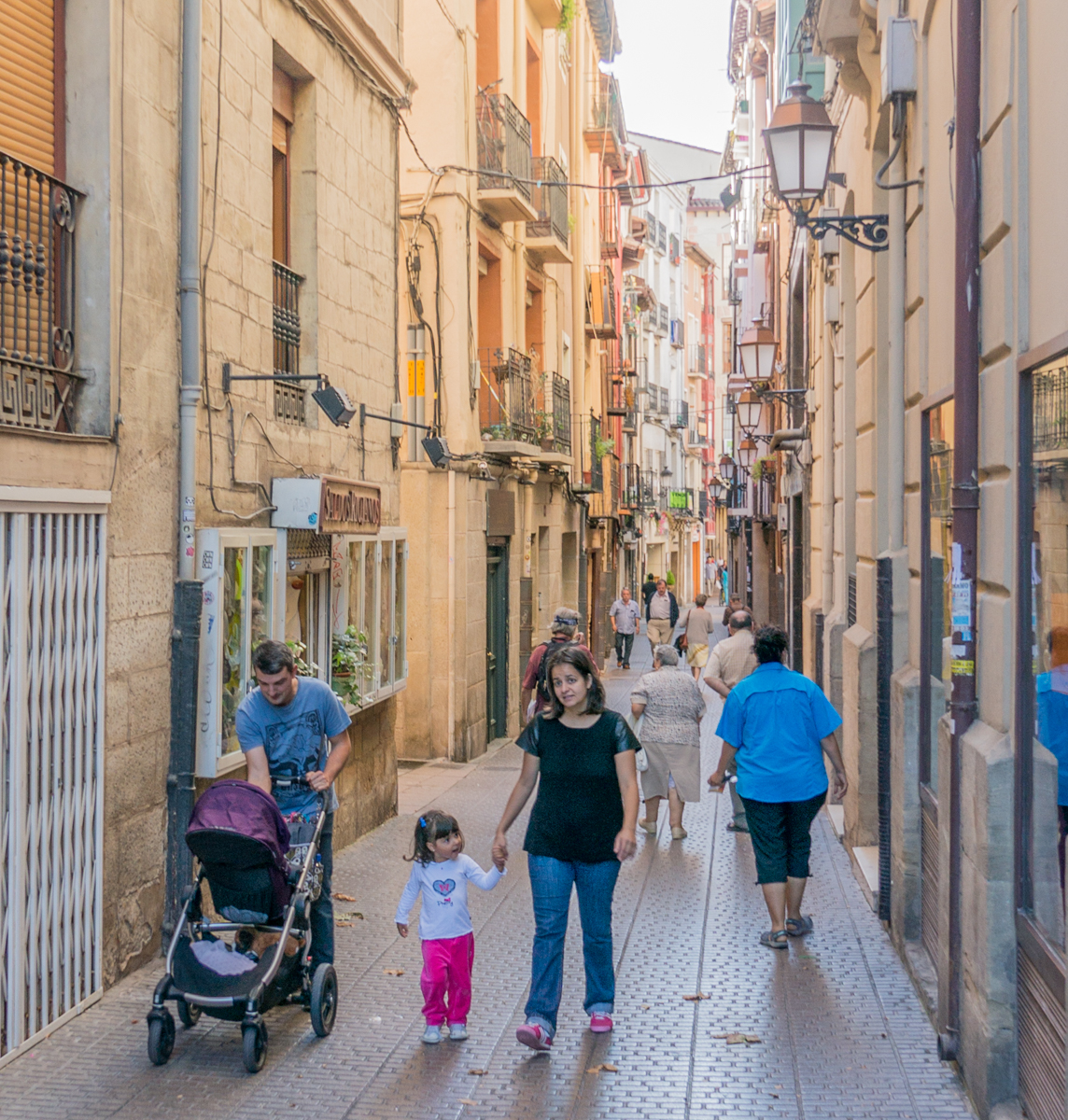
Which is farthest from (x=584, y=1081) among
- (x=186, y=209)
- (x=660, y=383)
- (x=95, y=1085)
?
(x=660, y=383)

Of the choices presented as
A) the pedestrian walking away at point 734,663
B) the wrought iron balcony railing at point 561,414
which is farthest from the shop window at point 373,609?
the wrought iron balcony railing at point 561,414

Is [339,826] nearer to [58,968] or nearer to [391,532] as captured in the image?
[391,532]

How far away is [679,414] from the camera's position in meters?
58.1

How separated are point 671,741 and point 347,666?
106 inches

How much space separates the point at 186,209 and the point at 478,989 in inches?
182

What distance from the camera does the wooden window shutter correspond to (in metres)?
6.64

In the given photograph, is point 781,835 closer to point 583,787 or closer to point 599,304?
point 583,787

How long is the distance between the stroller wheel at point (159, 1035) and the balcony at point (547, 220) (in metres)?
15.1

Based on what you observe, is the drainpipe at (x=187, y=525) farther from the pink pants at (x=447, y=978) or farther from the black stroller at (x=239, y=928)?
the pink pants at (x=447, y=978)

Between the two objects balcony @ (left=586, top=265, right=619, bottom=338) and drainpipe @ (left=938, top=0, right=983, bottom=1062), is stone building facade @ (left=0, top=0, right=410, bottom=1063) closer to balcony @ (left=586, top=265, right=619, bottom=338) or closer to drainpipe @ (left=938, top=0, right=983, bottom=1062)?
drainpipe @ (left=938, top=0, right=983, bottom=1062)

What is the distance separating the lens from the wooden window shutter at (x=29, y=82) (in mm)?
6637

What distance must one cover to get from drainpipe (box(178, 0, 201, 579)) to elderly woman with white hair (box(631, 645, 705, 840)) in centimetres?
460

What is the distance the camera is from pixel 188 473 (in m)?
7.76

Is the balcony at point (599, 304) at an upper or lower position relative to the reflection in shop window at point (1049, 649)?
upper
